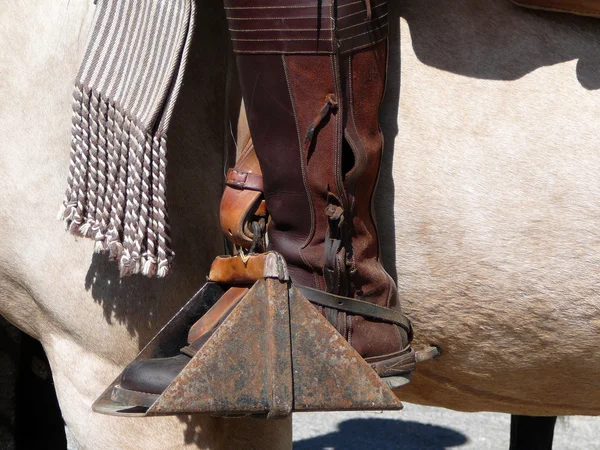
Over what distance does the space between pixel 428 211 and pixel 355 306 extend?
187 millimetres

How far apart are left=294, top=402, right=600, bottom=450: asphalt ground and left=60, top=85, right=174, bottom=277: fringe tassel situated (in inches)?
83.3

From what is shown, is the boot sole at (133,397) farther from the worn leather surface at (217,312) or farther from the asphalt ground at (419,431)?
the asphalt ground at (419,431)

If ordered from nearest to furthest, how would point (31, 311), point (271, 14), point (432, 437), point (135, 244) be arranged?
point (271, 14) < point (135, 244) < point (31, 311) < point (432, 437)

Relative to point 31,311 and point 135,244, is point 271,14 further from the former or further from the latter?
point 31,311

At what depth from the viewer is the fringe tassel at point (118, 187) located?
1368 mm

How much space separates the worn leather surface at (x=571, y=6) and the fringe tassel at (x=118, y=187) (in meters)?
0.60

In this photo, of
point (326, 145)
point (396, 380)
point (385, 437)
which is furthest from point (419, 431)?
point (326, 145)

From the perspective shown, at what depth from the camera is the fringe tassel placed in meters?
1.37

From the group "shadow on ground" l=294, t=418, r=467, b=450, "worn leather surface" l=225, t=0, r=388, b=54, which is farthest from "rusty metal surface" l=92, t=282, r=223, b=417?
Result: "shadow on ground" l=294, t=418, r=467, b=450

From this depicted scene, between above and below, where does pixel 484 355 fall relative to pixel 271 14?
below

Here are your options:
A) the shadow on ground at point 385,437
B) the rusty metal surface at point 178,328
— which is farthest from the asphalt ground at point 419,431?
the rusty metal surface at point 178,328

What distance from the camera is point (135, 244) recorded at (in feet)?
4.51

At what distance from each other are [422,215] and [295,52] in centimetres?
32

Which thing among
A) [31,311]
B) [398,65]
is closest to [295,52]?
[398,65]
